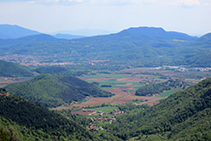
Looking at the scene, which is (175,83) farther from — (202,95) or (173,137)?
(173,137)

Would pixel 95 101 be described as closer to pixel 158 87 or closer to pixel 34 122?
pixel 158 87

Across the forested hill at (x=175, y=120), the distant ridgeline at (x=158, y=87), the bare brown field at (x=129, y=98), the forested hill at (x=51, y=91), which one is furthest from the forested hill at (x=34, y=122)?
the distant ridgeline at (x=158, y=87)

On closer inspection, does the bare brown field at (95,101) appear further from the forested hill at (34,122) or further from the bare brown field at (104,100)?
the forested hill at (34,122)

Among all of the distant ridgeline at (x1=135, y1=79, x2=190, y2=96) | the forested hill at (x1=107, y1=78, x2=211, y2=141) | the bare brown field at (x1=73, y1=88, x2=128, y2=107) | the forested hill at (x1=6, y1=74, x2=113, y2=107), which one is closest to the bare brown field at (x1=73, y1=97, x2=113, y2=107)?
the bare brown field at (x1=73, y1=88, x2=128, y2=107)

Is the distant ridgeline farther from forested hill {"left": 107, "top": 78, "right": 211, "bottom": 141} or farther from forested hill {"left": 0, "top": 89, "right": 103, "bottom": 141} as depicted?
forested hill {"left": 0, "top": 89, "right": 103, "bottom": 141}

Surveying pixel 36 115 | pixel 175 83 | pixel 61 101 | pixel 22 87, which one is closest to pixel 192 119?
pixel 36 115
